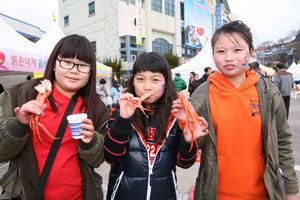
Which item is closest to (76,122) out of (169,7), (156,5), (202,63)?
(202,63)

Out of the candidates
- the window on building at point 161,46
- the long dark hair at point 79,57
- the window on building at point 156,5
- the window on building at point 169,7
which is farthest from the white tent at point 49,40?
the window on building at point 169,7

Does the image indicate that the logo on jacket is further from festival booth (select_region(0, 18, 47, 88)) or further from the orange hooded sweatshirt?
festival booth (select_region(0, 18, 47, 88))

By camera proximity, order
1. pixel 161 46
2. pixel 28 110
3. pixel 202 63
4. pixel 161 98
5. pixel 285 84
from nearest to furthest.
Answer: pixel 28 110, pixel 161 98, pixel 285 84, pixel 202 63, pixel 161 46

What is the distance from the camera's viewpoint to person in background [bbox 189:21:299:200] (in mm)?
1442

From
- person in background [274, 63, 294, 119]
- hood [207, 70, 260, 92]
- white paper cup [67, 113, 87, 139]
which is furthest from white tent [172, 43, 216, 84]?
white paper cup [67, 113, 87, 139]

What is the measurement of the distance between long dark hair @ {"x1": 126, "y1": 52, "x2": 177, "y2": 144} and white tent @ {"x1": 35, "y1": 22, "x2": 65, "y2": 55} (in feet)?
18.9

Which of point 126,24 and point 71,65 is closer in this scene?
point 71,65

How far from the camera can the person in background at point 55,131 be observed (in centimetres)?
131

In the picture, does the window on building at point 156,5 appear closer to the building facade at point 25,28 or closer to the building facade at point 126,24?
the building facade at point 126,24

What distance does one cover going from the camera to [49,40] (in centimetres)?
700

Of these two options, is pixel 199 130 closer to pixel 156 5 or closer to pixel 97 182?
pixel 97 182

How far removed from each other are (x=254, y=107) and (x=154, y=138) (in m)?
0.80

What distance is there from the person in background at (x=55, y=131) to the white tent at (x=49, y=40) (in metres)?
5.50

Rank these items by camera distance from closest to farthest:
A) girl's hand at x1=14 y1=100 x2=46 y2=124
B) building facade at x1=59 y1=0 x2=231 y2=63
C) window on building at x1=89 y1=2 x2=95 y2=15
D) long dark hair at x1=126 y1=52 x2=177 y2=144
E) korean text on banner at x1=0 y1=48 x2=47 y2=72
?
girl's hand at x1=14 y1=100 x2=46 y2=124 → long dark hair at x1=126 y1=52 x2=177 y2=144 → korean text on banner at x1=0 y1=48 x2=47 y2=72 → building facade at x1=59 y1=0 x2=231 y2=63 → window on building at x1=89 y1=2 x2=95 y2=15
